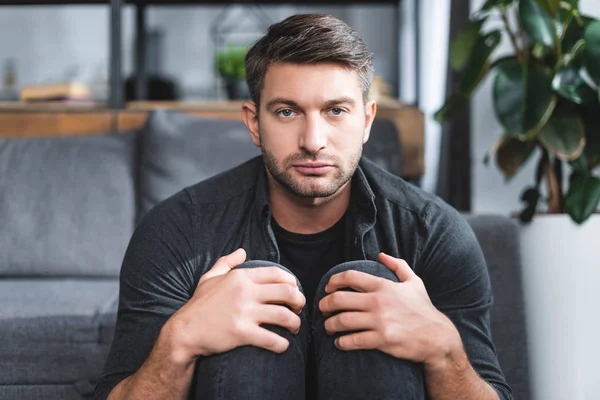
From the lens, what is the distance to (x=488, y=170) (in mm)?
2346

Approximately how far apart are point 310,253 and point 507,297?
0.57 metres

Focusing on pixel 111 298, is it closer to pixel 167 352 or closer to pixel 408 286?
pixel 167 352

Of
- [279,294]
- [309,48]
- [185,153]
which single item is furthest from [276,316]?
[185,153]

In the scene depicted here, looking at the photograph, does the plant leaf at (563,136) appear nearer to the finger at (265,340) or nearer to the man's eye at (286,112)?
the man's eye at (286,112)

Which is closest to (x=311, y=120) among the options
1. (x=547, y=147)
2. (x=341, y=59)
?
(x=341, y=59)

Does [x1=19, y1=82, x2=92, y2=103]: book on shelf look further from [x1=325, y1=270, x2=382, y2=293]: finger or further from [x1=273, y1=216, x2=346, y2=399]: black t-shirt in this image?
[x1=325, y1=270, x2=382, y2=293]: finger

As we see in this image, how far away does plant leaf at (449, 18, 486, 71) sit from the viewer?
1.96 m

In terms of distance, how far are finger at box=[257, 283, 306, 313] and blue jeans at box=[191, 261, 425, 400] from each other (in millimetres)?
39

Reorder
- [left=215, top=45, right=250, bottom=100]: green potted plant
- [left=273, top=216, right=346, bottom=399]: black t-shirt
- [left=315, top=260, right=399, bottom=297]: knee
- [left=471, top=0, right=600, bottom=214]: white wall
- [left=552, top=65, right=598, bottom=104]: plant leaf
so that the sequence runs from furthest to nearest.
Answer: [left=215, top=45, right=250, bottom=100]: green potted plant, [left=471, top=0, right=600, bottom=214]: white wall, [left=552, top=65, right=598, bottom=104]: plant leaf, [left=273, top=216, right=346, bottom=399]: black t-shirt, [left=315, top=260, right=399, bottom=297]: knee

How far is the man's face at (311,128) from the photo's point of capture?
3.96 ft

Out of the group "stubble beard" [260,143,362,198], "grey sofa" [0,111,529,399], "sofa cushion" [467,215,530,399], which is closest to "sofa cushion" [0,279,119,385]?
"grey sofa" [0,111,529,399]

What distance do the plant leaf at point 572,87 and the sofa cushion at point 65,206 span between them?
3.80ft

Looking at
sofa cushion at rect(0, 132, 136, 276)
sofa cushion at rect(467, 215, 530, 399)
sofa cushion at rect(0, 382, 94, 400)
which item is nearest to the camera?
sofa cushion at rect(0, 382, 94, 400)

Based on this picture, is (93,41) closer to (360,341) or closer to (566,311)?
(566,311)
